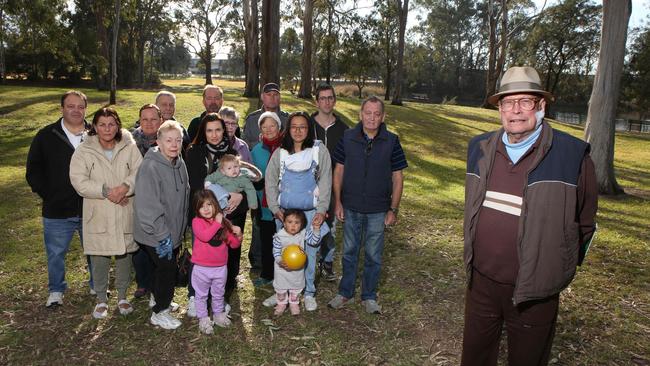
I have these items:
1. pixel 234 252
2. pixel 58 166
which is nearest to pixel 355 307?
pixel 234 252

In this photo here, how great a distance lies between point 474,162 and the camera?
2.98 m

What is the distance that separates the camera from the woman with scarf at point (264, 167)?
15.8ft

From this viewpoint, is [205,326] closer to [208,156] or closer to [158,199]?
[158,199]

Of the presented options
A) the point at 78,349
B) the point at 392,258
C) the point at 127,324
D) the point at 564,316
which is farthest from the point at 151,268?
the point at 564,316

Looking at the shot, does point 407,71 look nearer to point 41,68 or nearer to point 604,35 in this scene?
point 41,68

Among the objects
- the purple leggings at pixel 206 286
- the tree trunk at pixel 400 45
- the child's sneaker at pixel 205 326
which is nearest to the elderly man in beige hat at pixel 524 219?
the purple leggings at pixel 206 286

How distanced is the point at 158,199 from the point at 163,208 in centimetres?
10

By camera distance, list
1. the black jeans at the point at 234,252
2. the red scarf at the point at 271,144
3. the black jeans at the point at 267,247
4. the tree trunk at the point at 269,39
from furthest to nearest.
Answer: the tree trunk at the point at 269,39 < the black jeans at the point at 267,247 < the red scarf at the point at 271,144 < the black jeans at the point at 234,252

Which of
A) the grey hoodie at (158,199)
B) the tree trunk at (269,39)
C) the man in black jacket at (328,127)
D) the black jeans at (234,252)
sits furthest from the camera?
the tree trunk at (269,39)

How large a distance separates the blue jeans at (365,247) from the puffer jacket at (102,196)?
7.28 ft

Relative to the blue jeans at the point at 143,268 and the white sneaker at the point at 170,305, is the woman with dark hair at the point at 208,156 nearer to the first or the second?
the white sneaker at the point at 170,305

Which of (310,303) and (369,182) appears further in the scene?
(310,303)

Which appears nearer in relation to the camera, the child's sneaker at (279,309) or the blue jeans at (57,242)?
the blue jeans at (57,242)

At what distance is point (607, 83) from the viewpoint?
362 inches
